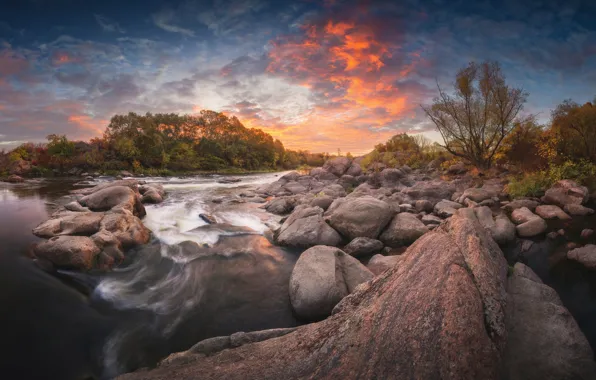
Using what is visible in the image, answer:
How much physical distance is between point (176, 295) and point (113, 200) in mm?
7718

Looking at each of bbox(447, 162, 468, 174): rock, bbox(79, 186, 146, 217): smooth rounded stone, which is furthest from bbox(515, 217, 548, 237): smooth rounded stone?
bbox(447, 162, 468, 174): rock

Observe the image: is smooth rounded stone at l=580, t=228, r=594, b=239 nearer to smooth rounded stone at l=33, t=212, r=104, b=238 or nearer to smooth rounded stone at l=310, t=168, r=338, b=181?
smooth rounded stone at l=33, t=212, r=104, b=238

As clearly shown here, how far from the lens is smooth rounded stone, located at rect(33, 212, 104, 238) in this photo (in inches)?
290

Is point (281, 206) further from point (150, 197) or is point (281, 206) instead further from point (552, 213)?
point (552, 213)

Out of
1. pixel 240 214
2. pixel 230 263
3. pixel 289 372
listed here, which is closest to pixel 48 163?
pixel 240 214

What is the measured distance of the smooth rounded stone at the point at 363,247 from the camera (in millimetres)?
7432

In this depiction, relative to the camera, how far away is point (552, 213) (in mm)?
10188

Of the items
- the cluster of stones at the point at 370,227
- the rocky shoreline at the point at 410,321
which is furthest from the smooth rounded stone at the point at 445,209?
the rocky shoreline at the point at 410,321

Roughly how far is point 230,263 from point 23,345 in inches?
164

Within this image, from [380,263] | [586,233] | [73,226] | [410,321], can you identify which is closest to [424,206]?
[586,233]

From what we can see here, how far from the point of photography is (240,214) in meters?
13.0

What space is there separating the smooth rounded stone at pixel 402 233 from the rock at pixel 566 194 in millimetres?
8430

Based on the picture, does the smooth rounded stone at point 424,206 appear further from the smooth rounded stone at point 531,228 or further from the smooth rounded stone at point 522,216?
the smooth rounded stone at point 531,228

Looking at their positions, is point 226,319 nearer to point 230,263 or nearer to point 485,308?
point 230,263
